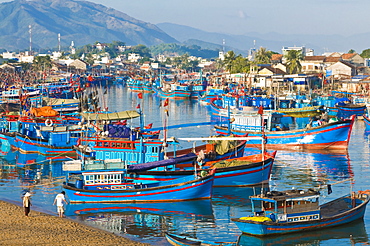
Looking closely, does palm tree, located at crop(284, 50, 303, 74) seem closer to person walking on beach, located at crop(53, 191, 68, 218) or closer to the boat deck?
the boat deck

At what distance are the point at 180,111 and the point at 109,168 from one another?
5486cm

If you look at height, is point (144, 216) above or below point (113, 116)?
below

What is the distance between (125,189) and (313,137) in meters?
23.9

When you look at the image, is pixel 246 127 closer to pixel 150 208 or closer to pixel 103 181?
pixel 150 208

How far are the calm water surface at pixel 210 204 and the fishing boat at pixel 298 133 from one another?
4.49ft

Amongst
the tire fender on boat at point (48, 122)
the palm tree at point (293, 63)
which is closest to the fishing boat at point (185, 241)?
Result: the tire fender on boat at point (48, 122)

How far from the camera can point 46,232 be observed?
2592cm

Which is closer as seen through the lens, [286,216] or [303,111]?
[286,216]

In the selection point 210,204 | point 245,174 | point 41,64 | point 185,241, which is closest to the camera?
point 185,241

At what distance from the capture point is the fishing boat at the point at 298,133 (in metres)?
50.4

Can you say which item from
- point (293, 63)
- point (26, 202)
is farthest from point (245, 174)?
point (293, 63)

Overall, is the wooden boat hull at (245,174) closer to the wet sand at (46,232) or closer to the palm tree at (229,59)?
the wet sand at (46,232)

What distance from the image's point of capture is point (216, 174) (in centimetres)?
3566

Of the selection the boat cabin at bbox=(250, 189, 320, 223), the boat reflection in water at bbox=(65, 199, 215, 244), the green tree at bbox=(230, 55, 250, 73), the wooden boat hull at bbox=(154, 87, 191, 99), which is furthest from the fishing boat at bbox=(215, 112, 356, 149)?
the green tree at bbox=(230, 55, 250, 73)
